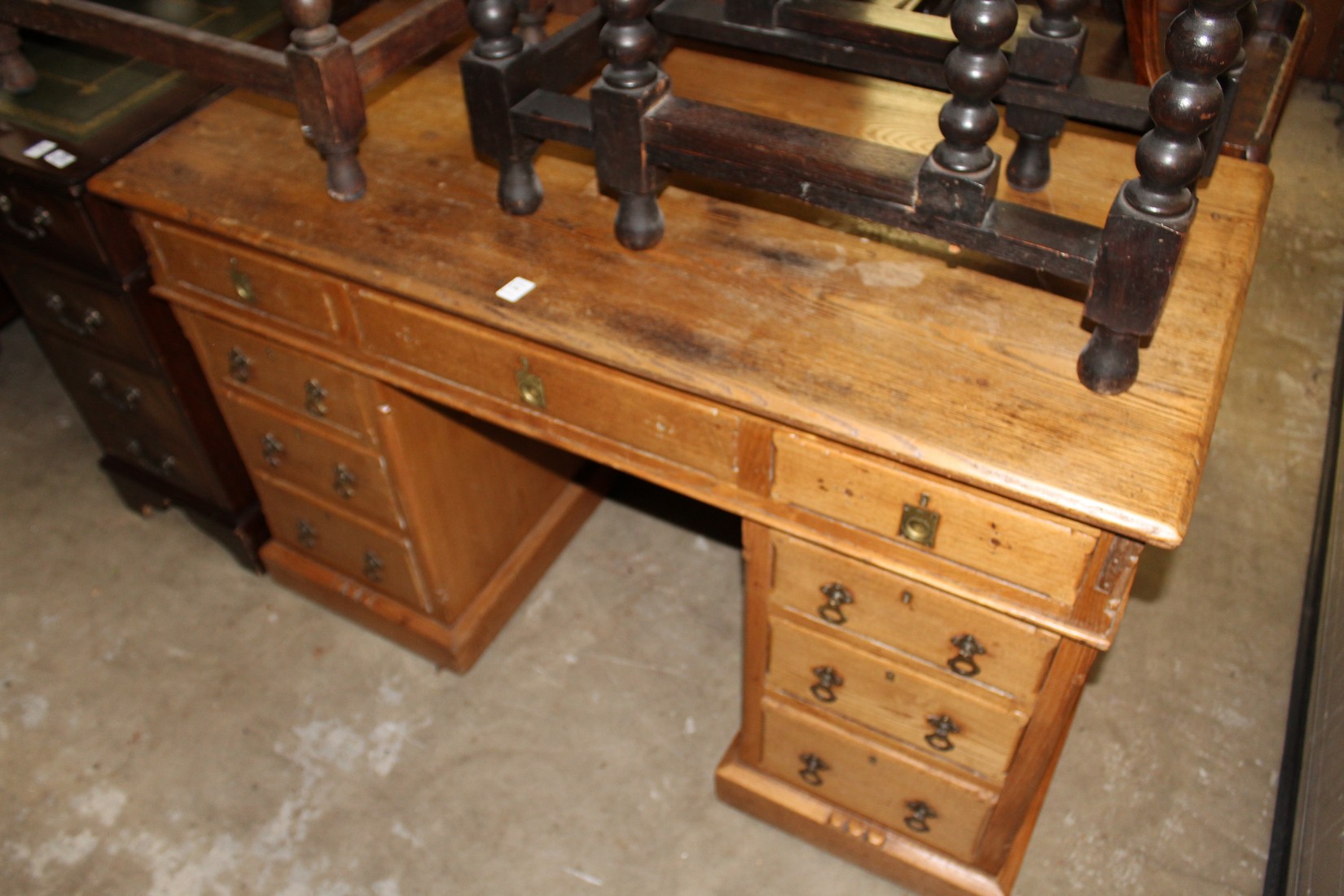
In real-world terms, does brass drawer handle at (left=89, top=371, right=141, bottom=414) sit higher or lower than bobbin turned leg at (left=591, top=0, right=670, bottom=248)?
lower

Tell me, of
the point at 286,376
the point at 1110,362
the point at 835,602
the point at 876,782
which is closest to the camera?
the point at 1110,362

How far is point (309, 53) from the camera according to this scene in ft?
4.85

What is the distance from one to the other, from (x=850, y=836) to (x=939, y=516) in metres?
0.81

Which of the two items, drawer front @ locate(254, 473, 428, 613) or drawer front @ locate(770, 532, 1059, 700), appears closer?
drawer front @ locate(770, 532, 1059, 700)

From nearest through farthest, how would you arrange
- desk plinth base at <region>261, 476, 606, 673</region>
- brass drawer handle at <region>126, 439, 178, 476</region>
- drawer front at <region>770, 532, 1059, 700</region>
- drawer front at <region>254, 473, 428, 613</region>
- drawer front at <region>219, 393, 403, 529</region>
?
drawer front at <region>770, 532, 1059, 700</region>
drawer front at <region>219, 393, 403, 529</region>
drawer front at <region>254, 473, 428, 613</region>
desk plinth base at <region>261, 476, 606, 673</region>
brass drawer handle at <region>126, 439, 178, 476</region>

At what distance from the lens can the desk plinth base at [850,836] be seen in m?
1.77

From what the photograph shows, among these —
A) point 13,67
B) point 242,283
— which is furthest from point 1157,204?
point 13,67

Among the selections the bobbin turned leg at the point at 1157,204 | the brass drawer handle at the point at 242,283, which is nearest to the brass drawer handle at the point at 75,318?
the brass drawer handle at the point at 242,283

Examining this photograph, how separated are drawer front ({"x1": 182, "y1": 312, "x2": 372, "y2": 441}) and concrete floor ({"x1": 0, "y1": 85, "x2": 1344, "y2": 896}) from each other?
0.64 m

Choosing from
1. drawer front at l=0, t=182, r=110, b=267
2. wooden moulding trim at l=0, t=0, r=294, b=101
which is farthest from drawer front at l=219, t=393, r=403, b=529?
wooden moulding trim at l=0, t=0, r=294, b=101

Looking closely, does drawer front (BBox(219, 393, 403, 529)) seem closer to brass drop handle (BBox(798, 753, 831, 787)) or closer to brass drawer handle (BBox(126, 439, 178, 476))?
brass drawer handle (BBox(126, 439, 178, 476))

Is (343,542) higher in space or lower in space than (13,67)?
lower

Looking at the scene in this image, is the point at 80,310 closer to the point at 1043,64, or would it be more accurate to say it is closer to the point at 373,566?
the point at 373,566

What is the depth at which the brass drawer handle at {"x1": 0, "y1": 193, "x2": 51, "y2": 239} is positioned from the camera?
1.84 metres
